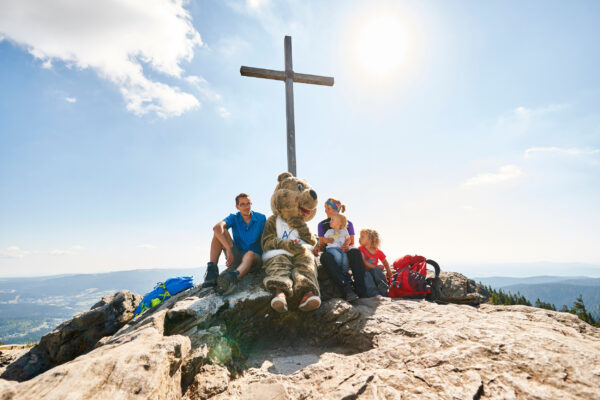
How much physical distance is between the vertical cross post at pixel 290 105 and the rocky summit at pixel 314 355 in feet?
10.7

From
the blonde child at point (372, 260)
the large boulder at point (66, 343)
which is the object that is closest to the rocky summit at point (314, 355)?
the large boulder at point (66, 343)

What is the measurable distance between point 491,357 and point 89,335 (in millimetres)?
6212

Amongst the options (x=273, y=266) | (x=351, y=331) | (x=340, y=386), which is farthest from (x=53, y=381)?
(x=351, y=331)

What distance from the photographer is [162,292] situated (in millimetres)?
5789

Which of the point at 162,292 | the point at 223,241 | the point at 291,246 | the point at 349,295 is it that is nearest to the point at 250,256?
the point at 223,241

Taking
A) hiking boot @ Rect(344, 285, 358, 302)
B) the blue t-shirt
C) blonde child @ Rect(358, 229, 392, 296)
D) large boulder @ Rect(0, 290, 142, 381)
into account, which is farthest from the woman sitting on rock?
large boulder @ Rect(0, 290, 142, 381)

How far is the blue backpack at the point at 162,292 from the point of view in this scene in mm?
5515

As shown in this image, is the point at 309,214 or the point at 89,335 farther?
the point at 309,214

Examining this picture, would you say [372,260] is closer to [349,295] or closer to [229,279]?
[349,295]

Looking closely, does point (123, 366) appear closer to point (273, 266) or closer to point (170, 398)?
point (170, 398)

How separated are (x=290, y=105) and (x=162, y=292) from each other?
5.57 metres

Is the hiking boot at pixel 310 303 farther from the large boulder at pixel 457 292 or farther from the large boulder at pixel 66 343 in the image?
the large boulder at pixel 66 343

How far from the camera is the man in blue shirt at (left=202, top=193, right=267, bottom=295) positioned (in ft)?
15.0

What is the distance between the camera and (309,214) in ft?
17.6
